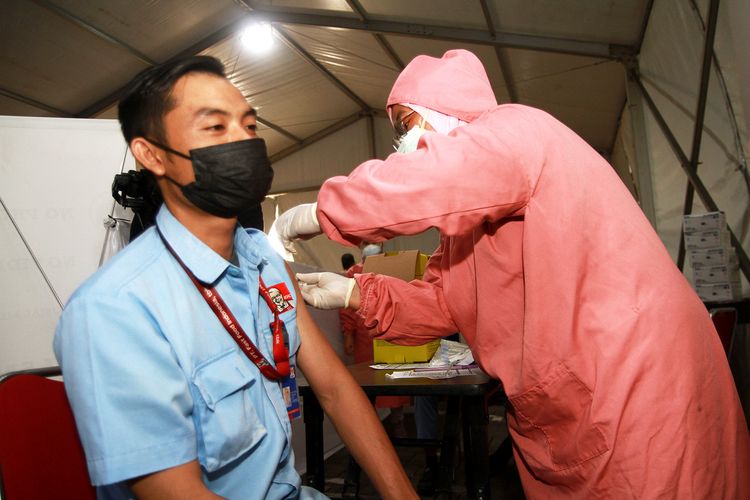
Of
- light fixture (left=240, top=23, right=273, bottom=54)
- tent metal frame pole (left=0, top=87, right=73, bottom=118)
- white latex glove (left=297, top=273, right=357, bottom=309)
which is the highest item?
light fixture (left=240, top=23, right=273, bottom=54)

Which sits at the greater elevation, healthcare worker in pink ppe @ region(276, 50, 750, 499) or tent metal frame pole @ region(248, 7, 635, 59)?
tent metal frame pole @ region(248, 7, 635, 59)

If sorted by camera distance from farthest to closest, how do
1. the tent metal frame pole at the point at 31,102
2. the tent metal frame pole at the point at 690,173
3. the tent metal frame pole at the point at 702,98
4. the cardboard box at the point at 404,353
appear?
the tent metal frame pole at the point at 31,102, the tent metal frame pole at the point at 690,173, the tent metal frame pole at the point at 702,98, the cardboard box at the point at 404,353

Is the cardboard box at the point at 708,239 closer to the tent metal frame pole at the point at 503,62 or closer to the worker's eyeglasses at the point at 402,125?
the tent metal frame pole at the point at 503,62

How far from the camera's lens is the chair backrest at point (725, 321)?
262cm

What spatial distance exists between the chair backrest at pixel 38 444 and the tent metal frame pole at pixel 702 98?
414cm

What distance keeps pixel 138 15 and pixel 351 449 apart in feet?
20.3

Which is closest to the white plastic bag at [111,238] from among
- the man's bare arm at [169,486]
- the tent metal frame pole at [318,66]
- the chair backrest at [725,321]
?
the man's bare arm at [169,486]

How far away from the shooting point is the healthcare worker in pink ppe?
109 cm

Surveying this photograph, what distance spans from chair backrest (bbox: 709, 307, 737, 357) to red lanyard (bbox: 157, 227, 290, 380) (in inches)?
93.0

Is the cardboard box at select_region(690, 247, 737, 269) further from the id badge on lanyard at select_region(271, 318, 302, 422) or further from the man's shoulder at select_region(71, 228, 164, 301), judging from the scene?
the man's shoulder at select_region(71, 228, 164, 301)

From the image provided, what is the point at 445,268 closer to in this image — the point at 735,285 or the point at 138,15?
the point at 735,285

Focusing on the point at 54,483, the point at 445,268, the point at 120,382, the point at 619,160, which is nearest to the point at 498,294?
the point at 445,268

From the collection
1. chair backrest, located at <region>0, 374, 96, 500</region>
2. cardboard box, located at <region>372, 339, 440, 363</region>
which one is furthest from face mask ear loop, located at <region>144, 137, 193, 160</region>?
cardboard box, located at <region>372, 339, 440, 363</region>

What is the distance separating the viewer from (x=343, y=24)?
6.64m
